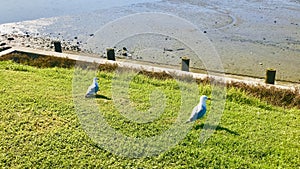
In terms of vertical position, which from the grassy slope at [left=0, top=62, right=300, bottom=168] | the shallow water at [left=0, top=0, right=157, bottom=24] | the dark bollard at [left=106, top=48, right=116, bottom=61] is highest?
the shallow water at [left=0, top=0, right=157, bottom=24]

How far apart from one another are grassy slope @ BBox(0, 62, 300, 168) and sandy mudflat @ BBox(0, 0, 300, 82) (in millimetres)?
3231

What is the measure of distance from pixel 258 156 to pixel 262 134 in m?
0.47

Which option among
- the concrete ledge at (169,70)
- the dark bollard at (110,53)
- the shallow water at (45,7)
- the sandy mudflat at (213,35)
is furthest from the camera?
the shallow water at (45,7)

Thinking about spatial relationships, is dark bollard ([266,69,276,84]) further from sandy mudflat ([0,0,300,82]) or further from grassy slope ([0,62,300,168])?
sandy mudflat ([0,0,300,82])

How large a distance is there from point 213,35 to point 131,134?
7022 mm

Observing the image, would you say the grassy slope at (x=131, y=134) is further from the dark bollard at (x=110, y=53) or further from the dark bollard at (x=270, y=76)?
the dark bollard at (x=110, y=53)

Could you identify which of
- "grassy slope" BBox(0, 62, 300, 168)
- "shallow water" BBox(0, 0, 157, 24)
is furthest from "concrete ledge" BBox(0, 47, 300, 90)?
"shallow water" BBox(0, 0, 157, 24)

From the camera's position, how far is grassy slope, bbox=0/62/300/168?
3.00 metres

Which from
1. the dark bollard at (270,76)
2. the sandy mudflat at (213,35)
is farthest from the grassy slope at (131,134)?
the sandy mudflat at (213,35)

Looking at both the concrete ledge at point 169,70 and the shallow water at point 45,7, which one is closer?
the concrete ledge at point 169,70

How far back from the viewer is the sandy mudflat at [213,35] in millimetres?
7723

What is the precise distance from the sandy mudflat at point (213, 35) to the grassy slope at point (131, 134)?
127 inches

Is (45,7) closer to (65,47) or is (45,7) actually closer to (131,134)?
(65,47)

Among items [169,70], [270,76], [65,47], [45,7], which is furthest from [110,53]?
[45,7]
